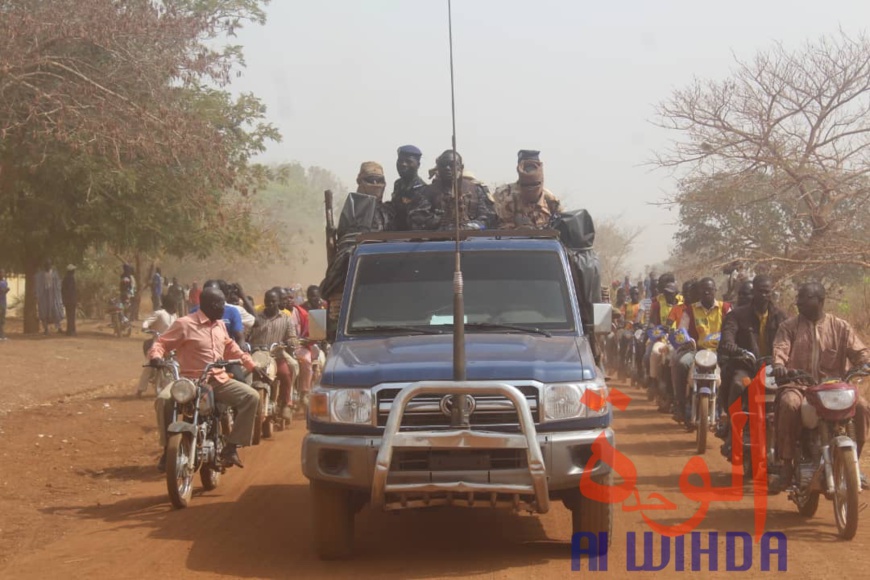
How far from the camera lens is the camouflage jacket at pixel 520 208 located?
12.2 m

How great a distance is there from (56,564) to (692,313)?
8.69 m

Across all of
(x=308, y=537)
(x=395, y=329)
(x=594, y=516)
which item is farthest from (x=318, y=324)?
(x=594, y=516)

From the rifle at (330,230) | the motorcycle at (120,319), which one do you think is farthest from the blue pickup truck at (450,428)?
the motorcycle at (120,319)

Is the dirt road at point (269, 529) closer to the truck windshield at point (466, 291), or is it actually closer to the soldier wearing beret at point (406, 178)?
the truck windshield at point (466, 291)

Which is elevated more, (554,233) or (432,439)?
(554,233)

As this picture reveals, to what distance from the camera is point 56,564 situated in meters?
8.02

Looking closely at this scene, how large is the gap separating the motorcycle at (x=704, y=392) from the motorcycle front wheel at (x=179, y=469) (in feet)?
19.1

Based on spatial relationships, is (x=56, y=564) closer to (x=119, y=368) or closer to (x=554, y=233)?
(x=554, y=233)

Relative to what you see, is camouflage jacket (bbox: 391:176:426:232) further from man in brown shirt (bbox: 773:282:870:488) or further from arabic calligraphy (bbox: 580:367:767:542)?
man in brown shirt (bbox: 773:282:870:488)

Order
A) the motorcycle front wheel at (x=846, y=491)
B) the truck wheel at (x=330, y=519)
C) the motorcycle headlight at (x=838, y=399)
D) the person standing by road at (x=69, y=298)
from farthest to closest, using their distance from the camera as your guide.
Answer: the person standing by road at (x=69, y=298) < the motorcycle headlight at (x=838, y=399) < the motorcycle front wheel at (x=846, y=491) < the truck wheel at (x=330, y=519)

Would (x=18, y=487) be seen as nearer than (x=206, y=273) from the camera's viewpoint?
Yes

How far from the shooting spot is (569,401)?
24.6ft

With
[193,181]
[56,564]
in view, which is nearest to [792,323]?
[56,564]

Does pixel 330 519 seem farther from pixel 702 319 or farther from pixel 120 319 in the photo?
pixel 120 319
